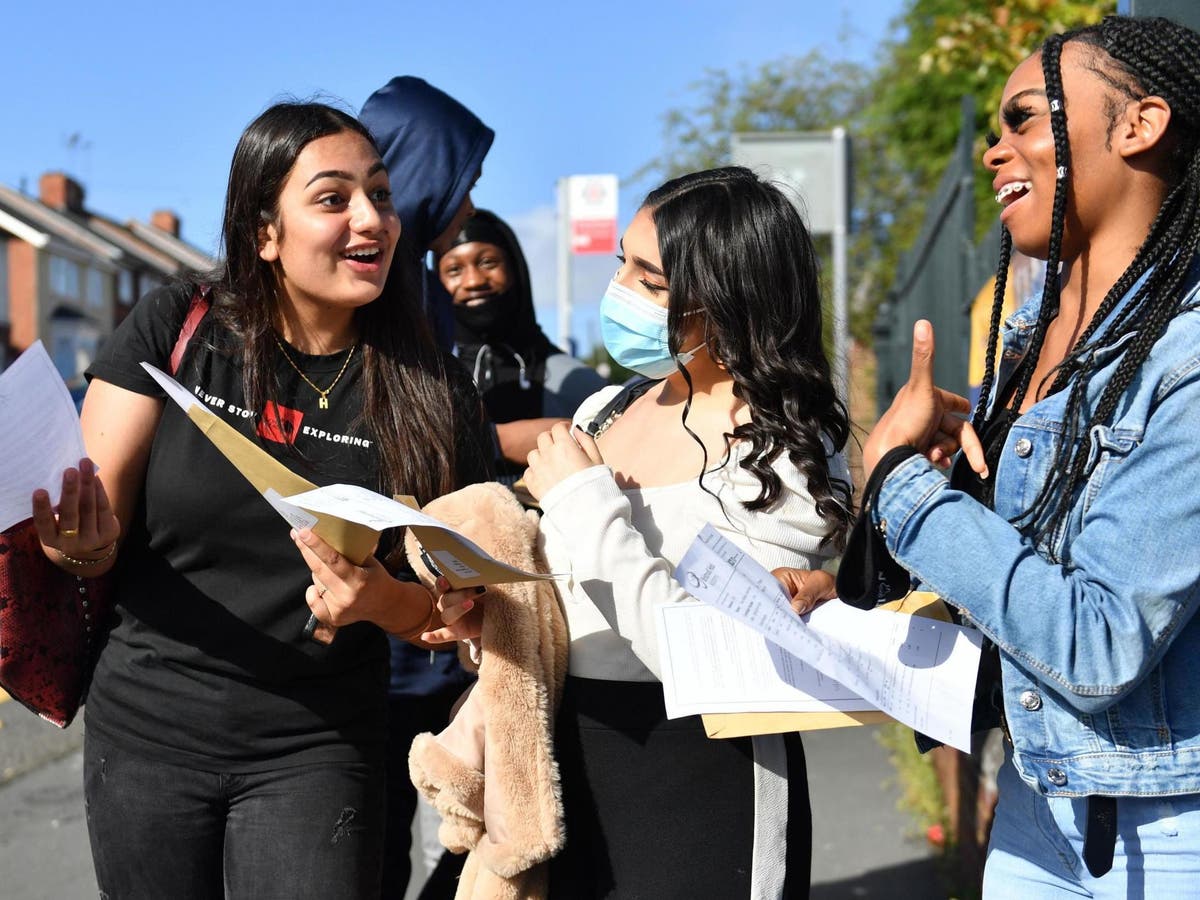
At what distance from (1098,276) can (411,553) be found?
1.24 meters

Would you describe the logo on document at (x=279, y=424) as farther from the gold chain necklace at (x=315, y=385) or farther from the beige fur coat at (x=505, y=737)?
the beige fur coat at (x=505, y=737)

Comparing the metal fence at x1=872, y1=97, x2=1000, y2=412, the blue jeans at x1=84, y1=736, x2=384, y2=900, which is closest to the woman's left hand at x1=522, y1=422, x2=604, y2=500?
the blue jeans at x1=84, y1=736, x2=384, y2=900

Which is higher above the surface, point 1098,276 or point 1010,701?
point 1098,276

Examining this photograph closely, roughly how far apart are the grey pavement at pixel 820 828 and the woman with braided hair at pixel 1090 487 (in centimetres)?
290

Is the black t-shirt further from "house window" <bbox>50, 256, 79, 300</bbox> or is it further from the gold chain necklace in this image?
"house window" <bbox>50, 256, 79, 300</bbox>

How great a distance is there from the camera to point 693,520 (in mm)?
2236

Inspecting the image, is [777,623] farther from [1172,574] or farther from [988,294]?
[988,294]

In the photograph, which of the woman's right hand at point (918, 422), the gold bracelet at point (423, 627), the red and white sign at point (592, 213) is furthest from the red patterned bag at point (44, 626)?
the red and white sign at point (592, 213)

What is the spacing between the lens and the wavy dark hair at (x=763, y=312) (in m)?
2.25

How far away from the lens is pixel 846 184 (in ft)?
24.2

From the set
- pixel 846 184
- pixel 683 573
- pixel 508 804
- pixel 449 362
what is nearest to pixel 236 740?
pixel 508 804

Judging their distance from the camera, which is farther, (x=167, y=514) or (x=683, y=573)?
(x=167, y=514)

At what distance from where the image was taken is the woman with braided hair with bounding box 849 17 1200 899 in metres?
1.63

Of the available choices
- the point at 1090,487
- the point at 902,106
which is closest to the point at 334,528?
the point at 1090,487
